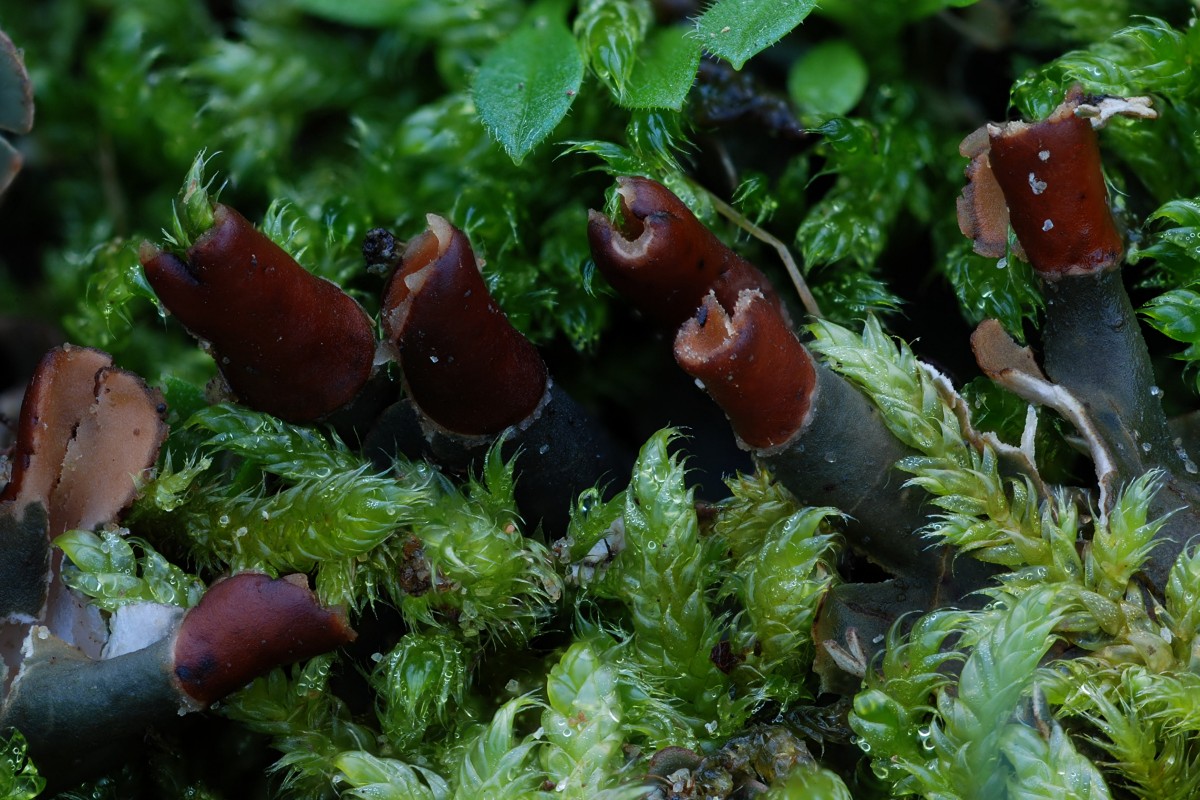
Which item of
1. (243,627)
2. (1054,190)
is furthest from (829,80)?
(243,627)

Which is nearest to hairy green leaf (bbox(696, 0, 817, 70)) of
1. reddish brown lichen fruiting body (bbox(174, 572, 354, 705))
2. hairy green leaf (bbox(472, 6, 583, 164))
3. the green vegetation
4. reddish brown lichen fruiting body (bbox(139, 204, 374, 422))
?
the green vegetation

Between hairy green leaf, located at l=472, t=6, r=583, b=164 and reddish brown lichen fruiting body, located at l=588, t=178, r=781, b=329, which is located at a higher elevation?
hairy green leaf, located at l=472, t=6, r=583, b=164

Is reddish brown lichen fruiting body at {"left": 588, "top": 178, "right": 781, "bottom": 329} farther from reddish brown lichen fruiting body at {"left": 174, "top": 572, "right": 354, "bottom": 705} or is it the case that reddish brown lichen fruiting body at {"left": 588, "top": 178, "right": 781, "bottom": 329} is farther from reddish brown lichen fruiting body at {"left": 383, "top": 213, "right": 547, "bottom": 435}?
reddish brown lichen fruiting body at {"left": 174, "top": 572, "right": 354, "bottom": 705}

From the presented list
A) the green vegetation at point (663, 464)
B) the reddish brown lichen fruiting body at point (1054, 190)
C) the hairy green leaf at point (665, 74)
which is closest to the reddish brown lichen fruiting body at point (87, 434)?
the green vegetation at point (663, 464)

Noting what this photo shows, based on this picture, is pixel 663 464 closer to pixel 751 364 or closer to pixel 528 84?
pixel 751 364

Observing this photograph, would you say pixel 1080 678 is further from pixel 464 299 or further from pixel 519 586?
pixel 464 299

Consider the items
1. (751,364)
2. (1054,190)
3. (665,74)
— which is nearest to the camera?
(751,364)

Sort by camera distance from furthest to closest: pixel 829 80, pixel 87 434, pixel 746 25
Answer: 1. pixel 829 80
2. pixel 746 25
3. pixel 87 434
